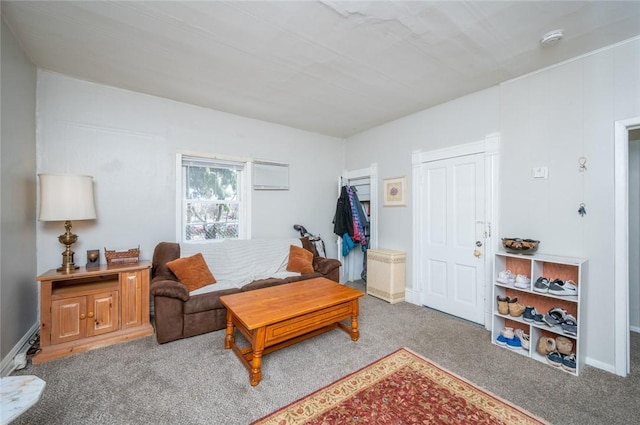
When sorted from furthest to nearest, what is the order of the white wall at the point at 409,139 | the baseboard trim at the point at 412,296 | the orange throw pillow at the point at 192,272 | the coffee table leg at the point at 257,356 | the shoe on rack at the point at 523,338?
the baseboard trim at the point at 412,296 < the white wall at the point at 409,139 < the orange throw pillow at the point at 192,272 < the shoe on rack at the point at 523,338 < the coffee table leg at the point at 257,356

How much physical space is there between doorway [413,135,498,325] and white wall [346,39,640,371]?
0.17 meters

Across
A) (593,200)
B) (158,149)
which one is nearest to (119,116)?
(158,149)

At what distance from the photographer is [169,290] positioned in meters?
2.48

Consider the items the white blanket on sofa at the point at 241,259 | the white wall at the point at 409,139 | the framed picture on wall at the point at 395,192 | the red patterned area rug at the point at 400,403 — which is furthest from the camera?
the framed picture on wall at the point at 395,192

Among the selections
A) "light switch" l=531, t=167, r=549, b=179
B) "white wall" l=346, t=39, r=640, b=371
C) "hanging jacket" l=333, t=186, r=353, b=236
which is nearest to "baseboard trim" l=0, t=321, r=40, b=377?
"hanging jacket" l=333, t=186, r=353, b=236

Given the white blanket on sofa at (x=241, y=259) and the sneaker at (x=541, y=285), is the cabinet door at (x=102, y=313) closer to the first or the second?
the white blanket on sofa at (x=241, y=259)

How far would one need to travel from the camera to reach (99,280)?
2670mm

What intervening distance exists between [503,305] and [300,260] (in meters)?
2.28

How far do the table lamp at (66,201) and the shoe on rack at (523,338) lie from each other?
412cm

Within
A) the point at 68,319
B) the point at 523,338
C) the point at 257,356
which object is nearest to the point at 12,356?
the point at 68,319

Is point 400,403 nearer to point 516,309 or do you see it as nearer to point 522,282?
point 516,309

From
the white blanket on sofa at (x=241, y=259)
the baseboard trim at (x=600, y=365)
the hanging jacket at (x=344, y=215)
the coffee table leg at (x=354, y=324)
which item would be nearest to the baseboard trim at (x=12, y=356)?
the white blanket on sofa at (x=241, y=259)

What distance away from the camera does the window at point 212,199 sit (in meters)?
3.42

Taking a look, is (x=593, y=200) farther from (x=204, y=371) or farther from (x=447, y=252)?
(x=204, y=371)
